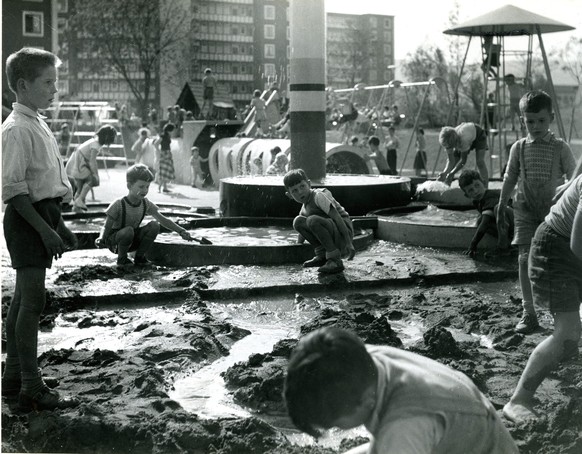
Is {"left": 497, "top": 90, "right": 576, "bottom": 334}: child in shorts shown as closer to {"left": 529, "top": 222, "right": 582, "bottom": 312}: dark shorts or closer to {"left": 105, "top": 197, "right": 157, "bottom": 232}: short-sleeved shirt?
{"left": 529, "top": 222, "right": 582, "bottom": 312}: dark shorts

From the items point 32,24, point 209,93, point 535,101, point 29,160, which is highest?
point 209,93

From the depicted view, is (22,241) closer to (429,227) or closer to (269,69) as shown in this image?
(429,227)

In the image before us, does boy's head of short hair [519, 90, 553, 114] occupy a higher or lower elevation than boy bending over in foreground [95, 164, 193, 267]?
higher

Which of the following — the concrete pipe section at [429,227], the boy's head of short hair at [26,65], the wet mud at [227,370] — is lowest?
the wet mud at [227,370]

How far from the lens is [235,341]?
5.33m

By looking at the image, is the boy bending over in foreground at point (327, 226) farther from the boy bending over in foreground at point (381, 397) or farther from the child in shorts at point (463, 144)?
the boy bending over in foreground at point (381, 397)

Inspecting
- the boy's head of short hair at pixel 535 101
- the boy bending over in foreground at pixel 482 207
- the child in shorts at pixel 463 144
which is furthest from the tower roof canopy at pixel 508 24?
the boy's head of short hair at pixel 535 101

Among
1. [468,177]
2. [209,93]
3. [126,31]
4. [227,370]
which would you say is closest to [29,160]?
[227,370]

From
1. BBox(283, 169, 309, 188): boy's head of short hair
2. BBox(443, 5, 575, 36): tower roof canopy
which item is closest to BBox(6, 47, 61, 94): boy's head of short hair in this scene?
BBox(283, 169, 309, 188): boy's head of short hair

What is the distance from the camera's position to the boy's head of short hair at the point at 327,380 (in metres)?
2.04

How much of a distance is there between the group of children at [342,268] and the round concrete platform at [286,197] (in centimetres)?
284

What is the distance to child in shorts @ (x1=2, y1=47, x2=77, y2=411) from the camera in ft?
13.0

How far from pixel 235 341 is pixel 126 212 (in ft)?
9.04

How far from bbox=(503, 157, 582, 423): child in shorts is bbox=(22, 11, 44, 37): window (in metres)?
3.80
